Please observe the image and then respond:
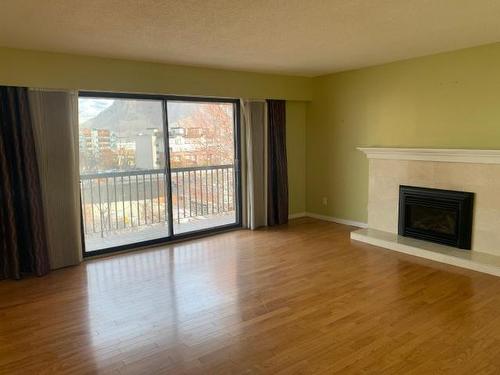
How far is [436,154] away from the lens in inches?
175

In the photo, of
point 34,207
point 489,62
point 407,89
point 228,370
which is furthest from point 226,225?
point 489,62

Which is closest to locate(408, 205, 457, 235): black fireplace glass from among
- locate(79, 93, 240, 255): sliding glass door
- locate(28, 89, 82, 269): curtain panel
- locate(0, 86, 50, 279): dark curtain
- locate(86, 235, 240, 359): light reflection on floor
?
locate(86, 235, 240, 359): light reflection on floor

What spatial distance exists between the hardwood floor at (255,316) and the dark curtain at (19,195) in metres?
0.24

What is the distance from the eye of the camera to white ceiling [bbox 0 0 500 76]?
2686 millimetres

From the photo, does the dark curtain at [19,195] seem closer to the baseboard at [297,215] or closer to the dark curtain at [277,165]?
the dark curtain at [277,165]

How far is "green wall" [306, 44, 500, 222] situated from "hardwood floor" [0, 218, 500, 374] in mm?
1519

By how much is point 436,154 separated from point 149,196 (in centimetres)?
364

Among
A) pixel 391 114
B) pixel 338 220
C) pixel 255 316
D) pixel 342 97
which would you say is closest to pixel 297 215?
pixel 338 220

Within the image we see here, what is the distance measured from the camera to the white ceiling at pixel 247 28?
2.69 meters

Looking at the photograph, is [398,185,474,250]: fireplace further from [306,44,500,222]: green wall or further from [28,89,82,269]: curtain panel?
[28,89,82,269]: curtain panel

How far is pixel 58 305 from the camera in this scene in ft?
10.8

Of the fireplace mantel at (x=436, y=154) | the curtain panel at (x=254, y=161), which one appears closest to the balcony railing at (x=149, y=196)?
the curtain panel at (x=254, y=161)

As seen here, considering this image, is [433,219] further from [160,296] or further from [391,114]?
[160,296]

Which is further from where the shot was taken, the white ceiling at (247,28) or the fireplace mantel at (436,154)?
the fireplace mantel at (436,154)
